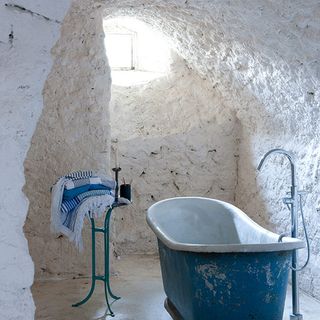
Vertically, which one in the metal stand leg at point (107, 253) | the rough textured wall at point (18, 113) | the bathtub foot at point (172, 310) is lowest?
the bathtub foot at point (172, 310)

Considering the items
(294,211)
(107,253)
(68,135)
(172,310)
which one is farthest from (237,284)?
(68,135)

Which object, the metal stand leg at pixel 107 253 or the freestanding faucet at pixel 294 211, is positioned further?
Result: the metal stand leg at pixel 107 253

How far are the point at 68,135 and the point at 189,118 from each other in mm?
1163

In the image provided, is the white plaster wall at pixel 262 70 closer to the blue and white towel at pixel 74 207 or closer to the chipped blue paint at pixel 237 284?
the chipped blue paint at pixel 237 284

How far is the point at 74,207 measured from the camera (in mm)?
2938

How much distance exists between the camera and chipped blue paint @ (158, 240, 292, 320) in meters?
2.36

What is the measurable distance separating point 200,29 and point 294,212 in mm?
1370

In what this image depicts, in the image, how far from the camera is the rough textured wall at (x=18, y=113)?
3.97 ft

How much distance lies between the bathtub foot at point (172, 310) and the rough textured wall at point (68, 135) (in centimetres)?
85

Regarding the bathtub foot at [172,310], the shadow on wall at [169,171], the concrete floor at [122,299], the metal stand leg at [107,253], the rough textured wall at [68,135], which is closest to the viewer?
the bathtub foot at [172,310]

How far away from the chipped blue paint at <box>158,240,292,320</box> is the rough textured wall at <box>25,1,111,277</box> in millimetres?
1434

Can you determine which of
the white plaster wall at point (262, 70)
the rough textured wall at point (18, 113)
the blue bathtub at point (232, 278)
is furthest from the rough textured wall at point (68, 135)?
the rough textured wall at point (18, 113)

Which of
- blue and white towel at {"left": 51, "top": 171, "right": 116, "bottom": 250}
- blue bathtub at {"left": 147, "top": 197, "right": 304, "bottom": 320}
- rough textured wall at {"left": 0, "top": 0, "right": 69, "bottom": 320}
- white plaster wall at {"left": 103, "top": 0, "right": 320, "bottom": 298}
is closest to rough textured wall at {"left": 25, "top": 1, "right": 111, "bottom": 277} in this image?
white plaster wall at {"left": 103, "top": 0, "right": 320, "bottom": 298}

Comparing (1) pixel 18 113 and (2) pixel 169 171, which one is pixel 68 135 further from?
(1) pixel 18 113
